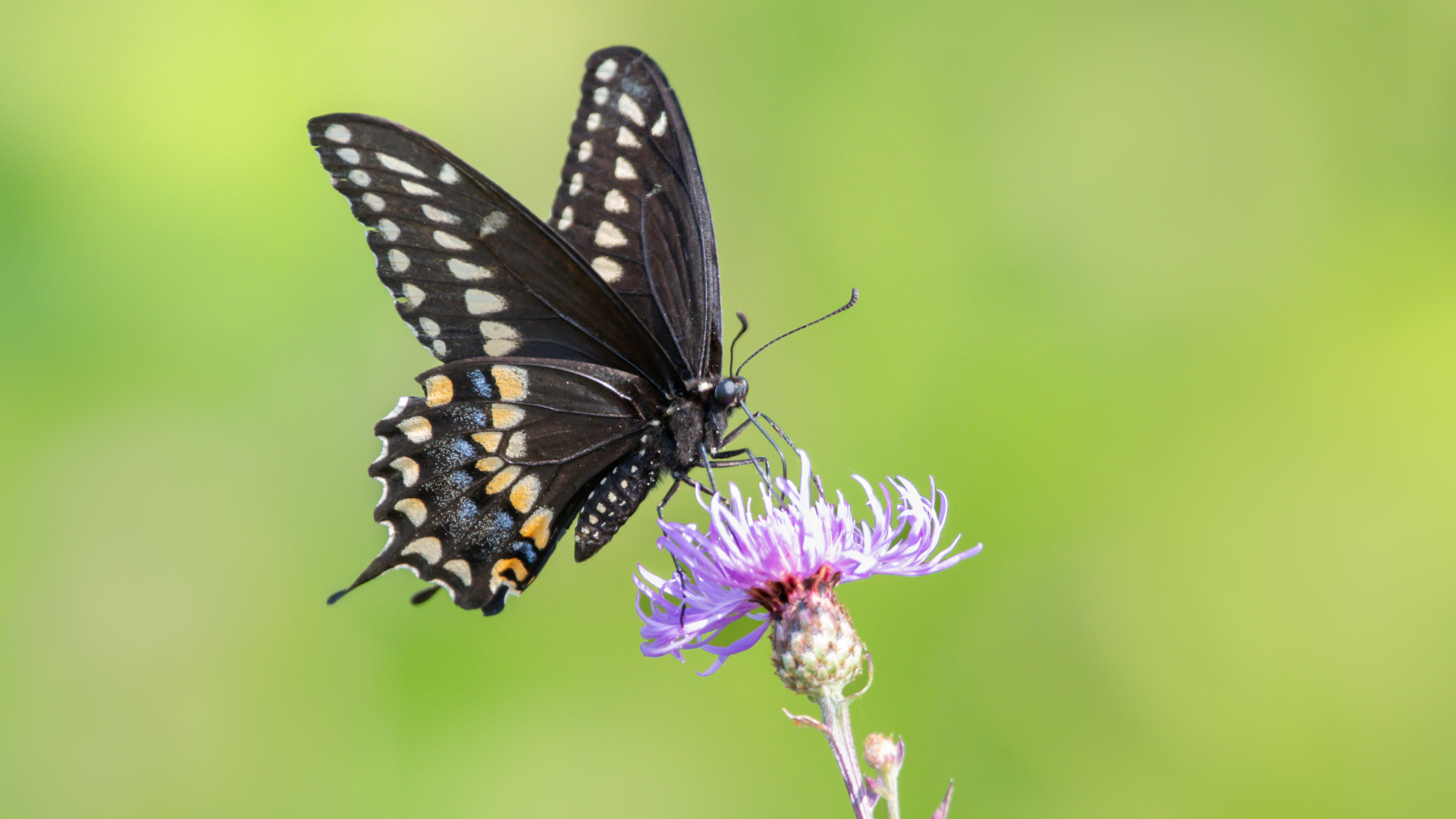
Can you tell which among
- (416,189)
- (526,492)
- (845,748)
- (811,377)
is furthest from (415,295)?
(811,377)

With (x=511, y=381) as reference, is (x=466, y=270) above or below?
above

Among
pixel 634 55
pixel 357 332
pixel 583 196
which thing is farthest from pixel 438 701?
pixel 634 55

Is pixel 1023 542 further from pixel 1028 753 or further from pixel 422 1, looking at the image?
pixel 422 1

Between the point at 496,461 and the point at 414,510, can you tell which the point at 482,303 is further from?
the point at 414,510

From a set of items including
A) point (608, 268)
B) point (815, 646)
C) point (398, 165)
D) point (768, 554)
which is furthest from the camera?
point (608, 268)

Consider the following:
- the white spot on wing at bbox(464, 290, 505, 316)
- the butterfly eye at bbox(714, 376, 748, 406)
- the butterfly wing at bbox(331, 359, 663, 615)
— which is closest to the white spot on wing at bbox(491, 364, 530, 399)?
the butterfly wing at bbox(331, 359, 663, 615)

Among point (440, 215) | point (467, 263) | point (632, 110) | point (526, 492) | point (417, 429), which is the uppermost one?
Answer: point (632, 110)

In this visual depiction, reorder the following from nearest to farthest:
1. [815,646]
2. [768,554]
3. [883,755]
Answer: [883,755], [815,646], [768,554]

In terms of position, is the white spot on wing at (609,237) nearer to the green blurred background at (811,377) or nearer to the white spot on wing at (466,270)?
the white spot on wing at (466,270)
